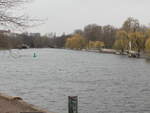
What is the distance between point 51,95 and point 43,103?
246 cm

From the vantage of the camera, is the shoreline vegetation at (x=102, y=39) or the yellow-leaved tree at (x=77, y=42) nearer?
the shoreline vegetation at (x=102, y=39)

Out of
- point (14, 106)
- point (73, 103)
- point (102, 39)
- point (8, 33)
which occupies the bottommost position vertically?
point (14, 106)

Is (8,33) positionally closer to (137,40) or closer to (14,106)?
(14,106)

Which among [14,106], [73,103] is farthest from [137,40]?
[73,103]

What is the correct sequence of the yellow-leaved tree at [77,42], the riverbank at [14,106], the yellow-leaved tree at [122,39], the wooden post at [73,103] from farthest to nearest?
the yellow-leaved tree at [77,42] < the yellow-leaved tree at [122,39] < the riverbank at [14,106] < the wooden post at [73,103]

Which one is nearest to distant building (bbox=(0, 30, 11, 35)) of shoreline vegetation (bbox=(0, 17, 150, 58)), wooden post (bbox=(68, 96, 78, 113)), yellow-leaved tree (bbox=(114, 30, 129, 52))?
shoreline vegetation (bbox=(0, 17, 150, 58))

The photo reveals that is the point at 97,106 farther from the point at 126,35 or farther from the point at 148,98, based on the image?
the point at 126,35

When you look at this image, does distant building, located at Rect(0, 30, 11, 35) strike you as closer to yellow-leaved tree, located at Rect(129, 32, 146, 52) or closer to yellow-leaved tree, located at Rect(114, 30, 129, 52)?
yellow-leaved tree, located at Rect(129, 32, 146, 52)

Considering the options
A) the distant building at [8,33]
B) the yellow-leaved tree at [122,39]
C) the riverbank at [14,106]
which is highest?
the yellow-leaved tree at [122,39]

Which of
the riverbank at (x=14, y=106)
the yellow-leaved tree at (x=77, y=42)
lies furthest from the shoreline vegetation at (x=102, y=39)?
the riverbank at (x=14, y=106)

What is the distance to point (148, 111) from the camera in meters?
16.0

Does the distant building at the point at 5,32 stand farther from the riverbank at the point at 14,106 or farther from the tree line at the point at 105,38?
the riverbank at the point at 14,106

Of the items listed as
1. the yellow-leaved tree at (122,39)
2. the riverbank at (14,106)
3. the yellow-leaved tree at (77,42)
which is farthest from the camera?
the yellow-leaved tree at (77,42)

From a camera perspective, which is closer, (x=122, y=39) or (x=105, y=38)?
(x=122, y=39)
